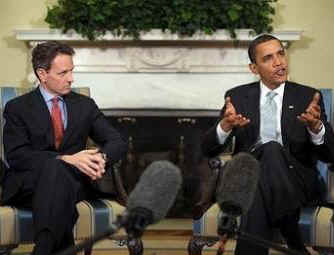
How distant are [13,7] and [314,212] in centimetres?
272

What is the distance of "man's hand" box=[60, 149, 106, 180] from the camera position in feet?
8.92

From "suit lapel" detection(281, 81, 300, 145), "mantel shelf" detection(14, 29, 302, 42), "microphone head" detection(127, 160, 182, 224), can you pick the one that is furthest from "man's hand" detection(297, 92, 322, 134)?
"mantel shelf" detection(14, 29, 302, 42)

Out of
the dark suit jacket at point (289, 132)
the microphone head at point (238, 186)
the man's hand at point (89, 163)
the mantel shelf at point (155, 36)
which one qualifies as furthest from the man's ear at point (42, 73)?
the microphone head at point (238, 186)

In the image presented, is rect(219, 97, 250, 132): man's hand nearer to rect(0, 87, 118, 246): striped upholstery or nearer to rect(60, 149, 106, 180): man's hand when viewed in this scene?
rect(60, 149, 106, 180): man's hand

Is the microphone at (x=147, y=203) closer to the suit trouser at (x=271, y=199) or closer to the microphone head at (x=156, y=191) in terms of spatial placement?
the microphone head at (x=156, y=191)

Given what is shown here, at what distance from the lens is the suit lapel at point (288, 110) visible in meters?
3.06

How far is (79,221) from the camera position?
9.76 ft

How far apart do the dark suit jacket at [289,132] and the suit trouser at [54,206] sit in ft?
2.16

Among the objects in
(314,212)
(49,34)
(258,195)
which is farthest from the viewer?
(49,34)

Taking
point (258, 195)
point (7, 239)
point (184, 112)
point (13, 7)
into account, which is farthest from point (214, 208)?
point (13, 7)

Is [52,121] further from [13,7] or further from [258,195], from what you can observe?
[13,7]

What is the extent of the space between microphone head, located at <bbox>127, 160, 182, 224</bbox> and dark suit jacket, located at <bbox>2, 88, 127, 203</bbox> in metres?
1.74

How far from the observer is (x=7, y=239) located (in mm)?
2873

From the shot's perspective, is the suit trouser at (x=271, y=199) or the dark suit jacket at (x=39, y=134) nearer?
the suit trouser at (x=271, y=199)
